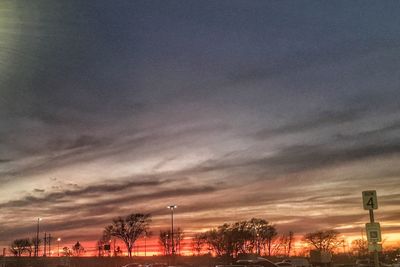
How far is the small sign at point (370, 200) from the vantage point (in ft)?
48.5

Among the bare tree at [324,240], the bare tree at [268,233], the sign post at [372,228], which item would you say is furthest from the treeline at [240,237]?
the sign post at [372,228]

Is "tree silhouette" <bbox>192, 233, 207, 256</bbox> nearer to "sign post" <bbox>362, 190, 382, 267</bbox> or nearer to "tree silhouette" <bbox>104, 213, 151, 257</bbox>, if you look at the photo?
"tree silhouette" <bbox>104, 213, 151, 257</bbox>

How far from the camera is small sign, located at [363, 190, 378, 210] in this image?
1478 cm

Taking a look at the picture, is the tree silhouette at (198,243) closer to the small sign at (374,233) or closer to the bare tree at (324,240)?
the bare tree at (324,240)

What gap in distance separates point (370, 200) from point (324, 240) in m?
133

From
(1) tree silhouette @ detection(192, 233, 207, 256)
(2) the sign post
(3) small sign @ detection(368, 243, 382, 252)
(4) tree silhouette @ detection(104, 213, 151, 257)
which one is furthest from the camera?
(1) tree silhouette @ detection(192, 233, 207, 256)

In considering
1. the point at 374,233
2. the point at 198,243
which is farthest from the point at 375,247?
the point at 198,243

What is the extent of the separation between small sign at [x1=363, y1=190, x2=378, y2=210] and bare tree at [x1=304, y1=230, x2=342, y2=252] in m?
130

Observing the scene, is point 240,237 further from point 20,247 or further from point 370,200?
point 370,200

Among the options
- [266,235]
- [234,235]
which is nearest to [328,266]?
[234,235]

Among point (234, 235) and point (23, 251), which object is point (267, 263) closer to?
point (234, 235)

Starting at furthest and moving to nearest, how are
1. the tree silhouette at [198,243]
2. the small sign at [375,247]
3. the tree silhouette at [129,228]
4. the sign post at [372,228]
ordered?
the tree silhouette at [198,243] < the tree silhouette at [129,228] < the sign post at [372,228] < the small sign at [375,247]

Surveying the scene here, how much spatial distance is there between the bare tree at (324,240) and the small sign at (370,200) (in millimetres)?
130155

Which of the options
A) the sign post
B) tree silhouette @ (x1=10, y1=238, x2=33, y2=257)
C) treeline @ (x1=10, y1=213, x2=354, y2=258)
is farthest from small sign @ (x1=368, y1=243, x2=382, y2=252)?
tree silhouette @ (x1=10, y1=238, x2=33, y2=257)
